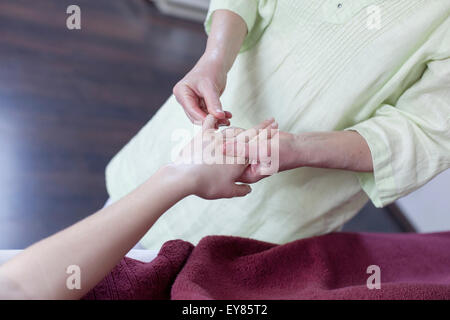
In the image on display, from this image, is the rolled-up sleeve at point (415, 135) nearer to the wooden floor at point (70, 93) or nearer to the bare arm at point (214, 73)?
the bare arm at point (214, 73)

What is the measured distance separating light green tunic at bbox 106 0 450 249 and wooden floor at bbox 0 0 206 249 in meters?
0.79

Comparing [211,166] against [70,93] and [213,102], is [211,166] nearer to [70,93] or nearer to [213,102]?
[213,102]

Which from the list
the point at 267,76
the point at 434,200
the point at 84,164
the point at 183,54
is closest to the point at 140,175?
the point at 267,76

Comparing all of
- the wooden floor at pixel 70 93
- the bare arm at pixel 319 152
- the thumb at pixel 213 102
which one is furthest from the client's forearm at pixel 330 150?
the wooden floor at pixel 70 93

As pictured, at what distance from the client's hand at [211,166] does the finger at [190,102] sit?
0.06 feet

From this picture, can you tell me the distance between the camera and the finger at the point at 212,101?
628 mm

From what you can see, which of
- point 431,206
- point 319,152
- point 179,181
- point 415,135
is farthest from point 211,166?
point 431,206

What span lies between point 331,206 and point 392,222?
1231mm

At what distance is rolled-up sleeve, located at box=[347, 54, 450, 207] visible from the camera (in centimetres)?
62

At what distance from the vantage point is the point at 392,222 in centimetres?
186

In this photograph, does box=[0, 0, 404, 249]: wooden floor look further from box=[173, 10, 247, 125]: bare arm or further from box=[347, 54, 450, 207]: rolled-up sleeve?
box=[347, 54, 450, 207]: rolled-up sleeve

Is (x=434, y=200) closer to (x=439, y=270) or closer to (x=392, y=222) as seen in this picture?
(x=392, y=222)

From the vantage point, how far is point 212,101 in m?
0.63

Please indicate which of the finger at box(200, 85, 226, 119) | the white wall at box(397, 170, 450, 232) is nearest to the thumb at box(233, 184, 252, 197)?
the finger at box(200, 85, 226, 119)
